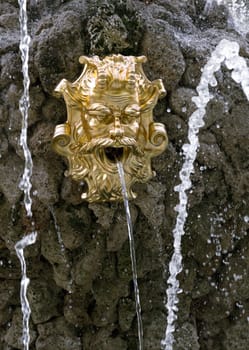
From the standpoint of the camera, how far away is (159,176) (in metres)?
1.54

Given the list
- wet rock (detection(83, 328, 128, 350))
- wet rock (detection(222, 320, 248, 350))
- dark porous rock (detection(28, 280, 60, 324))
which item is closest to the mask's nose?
dark porous rock (detection(28, 280, 60, 324))

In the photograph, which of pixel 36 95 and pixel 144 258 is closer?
pixel 36 95

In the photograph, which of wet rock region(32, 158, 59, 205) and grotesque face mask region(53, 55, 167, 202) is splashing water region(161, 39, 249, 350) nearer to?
grotesque face mask region(53, 55, 167, 202)

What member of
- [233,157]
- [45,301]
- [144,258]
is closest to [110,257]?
[144,258]

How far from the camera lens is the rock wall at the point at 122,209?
147 centimetres

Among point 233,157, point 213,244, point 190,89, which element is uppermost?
point 190,89

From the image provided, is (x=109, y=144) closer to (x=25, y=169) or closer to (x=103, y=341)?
(x=25, y=169)

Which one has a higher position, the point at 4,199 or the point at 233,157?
the point at 233,157

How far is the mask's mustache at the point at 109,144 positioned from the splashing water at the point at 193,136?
19 cm

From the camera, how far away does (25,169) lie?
4.87 ft

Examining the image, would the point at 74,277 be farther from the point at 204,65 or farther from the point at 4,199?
the point at 204,65

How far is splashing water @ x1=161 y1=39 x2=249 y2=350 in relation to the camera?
1.54 meters

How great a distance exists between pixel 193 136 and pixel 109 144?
0.29 metres

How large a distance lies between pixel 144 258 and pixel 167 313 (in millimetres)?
184
